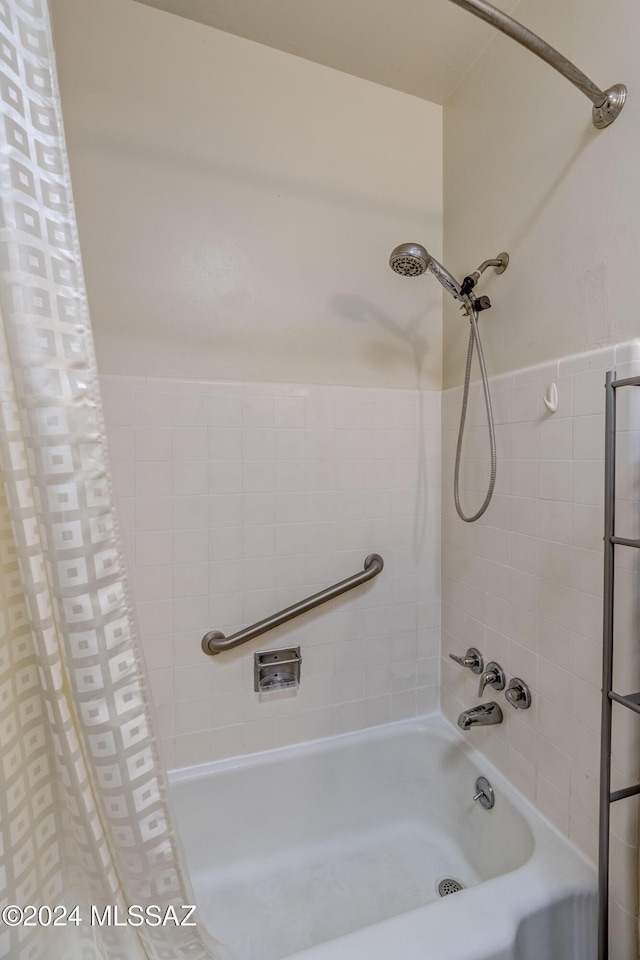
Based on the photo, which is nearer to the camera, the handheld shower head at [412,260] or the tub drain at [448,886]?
the handheld shower head at [412,260]

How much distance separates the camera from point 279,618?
4.05 feet

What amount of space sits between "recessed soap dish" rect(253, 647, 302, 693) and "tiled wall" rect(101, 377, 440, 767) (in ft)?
0.07

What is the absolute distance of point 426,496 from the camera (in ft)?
4.81

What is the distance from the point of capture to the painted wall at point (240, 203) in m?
1.13

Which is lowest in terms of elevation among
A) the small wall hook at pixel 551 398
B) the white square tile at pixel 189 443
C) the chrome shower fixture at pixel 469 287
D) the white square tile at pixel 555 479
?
the white square tile at pixel 555 479

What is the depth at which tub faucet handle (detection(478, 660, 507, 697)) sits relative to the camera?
1152 mm

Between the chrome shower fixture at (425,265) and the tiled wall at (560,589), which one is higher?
the chrome shower fixture at (425,265)

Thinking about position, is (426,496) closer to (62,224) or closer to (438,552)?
(438,552)

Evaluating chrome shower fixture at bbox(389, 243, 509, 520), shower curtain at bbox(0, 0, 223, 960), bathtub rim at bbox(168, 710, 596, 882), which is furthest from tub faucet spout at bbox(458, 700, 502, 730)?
shower curtain at bbox(0, 0, 223, 960)

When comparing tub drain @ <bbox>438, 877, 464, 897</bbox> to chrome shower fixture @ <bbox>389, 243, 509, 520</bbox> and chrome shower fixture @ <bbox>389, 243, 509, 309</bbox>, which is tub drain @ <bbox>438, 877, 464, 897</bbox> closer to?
chrome shower fixture @ <bbox>389, 243, 509, 520</bbox>

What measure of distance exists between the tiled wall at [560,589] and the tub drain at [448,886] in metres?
0.37

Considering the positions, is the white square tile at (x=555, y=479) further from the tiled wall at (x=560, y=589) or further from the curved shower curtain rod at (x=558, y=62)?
the curved shower curtain rod at (x=558, y=62)

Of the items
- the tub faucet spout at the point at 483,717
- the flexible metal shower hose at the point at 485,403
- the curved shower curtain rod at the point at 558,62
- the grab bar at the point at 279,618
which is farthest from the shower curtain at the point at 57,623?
the flexible metal shower hose at the point at 485,403

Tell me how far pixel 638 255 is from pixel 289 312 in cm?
89
